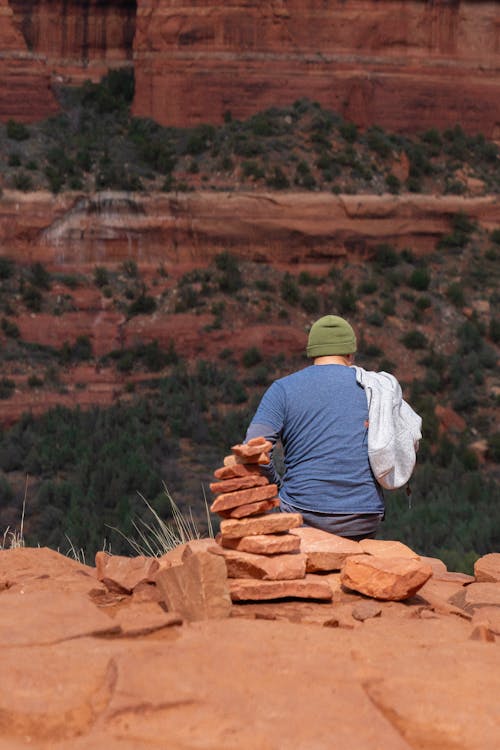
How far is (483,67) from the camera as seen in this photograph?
104 feet

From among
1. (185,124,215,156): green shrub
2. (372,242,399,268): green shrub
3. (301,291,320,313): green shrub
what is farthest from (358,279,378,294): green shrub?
(185,124,215,156): green shrub

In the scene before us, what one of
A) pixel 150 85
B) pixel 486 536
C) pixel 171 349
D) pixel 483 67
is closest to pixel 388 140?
pixel 483 67

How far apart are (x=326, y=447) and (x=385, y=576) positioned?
859mm

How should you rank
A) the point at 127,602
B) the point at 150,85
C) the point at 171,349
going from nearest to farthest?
the point at 127,602 < the point at 171,349 < the point at 150,85

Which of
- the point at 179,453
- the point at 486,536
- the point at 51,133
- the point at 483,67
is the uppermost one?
the point at 483,67

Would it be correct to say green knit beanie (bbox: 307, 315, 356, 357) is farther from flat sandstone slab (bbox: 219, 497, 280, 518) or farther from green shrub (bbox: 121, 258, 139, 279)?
green shrub (bbox: 121, 258, 139, 279)

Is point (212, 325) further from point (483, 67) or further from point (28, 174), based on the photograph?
point (483, 67)

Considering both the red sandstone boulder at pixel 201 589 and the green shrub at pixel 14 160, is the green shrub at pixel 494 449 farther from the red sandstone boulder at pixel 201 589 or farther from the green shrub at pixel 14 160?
the red sandstone boulder at pixel 201 589

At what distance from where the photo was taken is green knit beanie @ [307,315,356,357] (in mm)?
5789

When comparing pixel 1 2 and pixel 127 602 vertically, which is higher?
pixel 1 2

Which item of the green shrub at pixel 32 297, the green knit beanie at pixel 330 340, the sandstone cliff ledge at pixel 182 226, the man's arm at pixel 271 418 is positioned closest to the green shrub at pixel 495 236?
the sandstone cliff ledge at pixel 182 226

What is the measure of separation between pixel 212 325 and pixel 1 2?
1109cm

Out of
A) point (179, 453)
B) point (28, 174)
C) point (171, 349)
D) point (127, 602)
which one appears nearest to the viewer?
point (127, 602)

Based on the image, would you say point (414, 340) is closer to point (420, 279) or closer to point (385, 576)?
point (420, 279)
